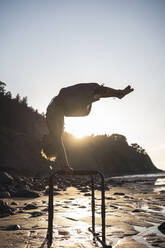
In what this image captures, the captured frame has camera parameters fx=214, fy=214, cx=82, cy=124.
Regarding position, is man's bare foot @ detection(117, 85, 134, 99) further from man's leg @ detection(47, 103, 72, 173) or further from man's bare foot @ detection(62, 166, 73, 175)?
man's bare foot @ detection(62, 166, 73, 175)

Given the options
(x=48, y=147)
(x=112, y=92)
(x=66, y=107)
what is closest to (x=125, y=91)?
(x=112, y=92)

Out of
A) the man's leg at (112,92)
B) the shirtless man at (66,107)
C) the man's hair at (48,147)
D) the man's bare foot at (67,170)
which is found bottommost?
the man's bare foot at (67,170)

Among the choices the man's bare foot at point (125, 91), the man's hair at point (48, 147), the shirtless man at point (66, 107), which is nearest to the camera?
the shirtless man at point (66, 107)

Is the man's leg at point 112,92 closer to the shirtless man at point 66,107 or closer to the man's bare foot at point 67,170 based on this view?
the shirtless man at point 66,107

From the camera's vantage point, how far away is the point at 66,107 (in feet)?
7.70

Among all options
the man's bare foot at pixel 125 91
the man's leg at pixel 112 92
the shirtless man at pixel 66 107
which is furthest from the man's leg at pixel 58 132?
the man's bare foot at pixel 125 91

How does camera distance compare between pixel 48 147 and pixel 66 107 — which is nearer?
pixel 66 107

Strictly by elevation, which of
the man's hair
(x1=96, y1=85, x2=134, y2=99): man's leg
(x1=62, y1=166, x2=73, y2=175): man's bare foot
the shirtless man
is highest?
(x1=96, y1=85, x2=134, y2=99): man's leg

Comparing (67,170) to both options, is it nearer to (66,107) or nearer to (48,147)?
(48,147)

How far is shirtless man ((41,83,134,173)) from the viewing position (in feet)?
7.52

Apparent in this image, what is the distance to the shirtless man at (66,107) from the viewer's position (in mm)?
2293

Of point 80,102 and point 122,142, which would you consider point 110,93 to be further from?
point 122,142

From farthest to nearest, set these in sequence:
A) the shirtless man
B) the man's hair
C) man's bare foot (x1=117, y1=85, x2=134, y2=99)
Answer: man's bare foot (x1=117, y1=85, x2=134, y2=99), the man's hair, the shirtless man

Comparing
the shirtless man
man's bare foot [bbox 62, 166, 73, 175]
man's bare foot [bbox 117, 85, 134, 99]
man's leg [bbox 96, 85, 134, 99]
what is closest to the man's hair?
the shirtless man
